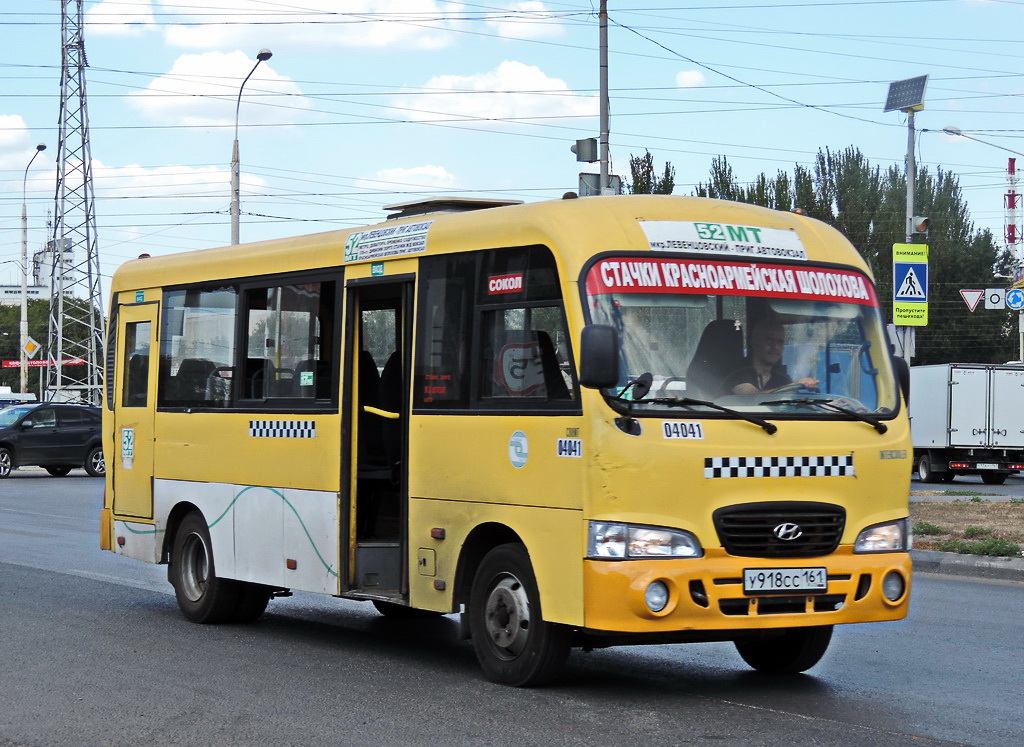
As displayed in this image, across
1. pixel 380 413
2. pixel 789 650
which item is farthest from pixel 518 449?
pixel 789 650

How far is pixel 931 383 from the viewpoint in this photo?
122 feet

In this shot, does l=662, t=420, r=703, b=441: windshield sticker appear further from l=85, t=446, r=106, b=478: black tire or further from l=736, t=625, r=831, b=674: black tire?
l=85, t=446, r=106, b=478: black tire

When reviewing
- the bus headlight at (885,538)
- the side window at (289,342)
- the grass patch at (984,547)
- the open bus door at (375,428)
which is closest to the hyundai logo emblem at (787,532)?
the bus headlight at (885,538)

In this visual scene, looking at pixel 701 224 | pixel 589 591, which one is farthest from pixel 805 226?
pixel 589 591

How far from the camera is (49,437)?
34.9 m

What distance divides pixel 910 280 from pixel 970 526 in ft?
13.9

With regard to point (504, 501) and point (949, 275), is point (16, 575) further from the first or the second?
point (949, 275)

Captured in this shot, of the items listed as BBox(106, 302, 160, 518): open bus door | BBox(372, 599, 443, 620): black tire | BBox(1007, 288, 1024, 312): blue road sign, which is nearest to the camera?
BBox(372, 599, 443, 620): black tire

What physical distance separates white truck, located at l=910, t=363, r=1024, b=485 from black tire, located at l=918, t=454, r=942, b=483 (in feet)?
0.08

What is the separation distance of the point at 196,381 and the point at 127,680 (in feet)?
11.9

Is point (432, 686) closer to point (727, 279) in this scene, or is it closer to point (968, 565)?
point (727, 279)

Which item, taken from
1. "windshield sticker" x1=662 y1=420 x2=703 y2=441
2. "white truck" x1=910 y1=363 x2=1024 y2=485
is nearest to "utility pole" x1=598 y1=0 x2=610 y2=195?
"windshield sticker" x1=662 y1=420 x2=703 y2=441

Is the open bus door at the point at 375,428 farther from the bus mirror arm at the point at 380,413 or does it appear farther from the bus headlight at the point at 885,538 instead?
the bus headlight at the point at 885,538

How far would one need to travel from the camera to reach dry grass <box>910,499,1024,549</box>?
17.3 m
